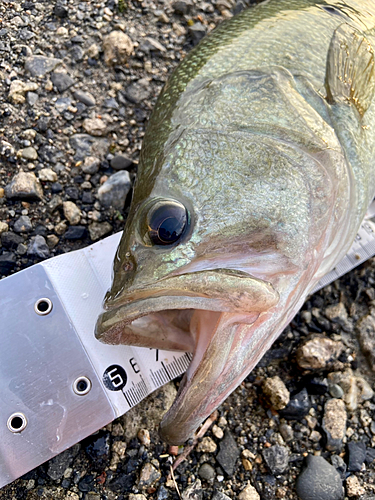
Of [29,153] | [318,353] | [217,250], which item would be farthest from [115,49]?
[318,353]

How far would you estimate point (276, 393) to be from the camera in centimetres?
238

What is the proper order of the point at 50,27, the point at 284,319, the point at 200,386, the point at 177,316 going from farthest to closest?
the point at 50,27 → the point at 177,316 → the point at 284,319 → the point at 200,386

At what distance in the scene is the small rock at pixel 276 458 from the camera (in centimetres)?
228

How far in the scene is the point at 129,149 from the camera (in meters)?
2.84

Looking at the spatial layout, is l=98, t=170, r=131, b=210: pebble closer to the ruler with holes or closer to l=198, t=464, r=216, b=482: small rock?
the ruler with holes

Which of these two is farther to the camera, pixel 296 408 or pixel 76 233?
pixel 76 233

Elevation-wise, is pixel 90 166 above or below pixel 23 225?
above

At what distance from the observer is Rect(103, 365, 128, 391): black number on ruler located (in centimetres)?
217

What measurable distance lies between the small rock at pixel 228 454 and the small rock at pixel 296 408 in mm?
335

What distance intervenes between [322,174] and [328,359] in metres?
1.18

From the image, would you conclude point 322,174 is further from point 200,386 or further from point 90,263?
point 90,263

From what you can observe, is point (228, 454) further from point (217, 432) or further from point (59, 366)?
point (59, 366)

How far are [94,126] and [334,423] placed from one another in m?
2.40

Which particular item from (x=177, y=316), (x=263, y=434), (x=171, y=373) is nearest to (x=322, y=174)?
(x=177, y=316)
